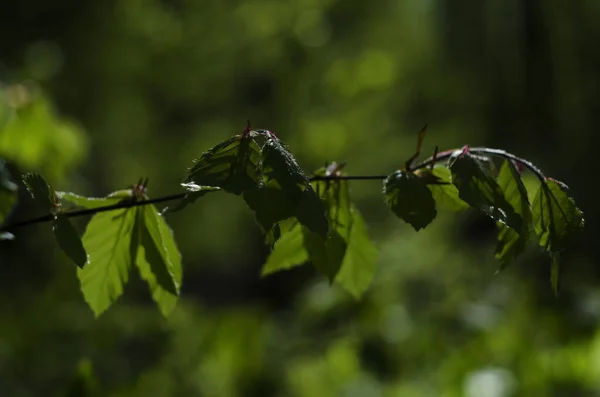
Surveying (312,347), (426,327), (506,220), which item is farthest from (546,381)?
(506,220)

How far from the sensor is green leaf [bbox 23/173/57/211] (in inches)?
24.0

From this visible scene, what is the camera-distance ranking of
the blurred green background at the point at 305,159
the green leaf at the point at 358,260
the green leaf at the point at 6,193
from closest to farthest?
1. the green leaf at the point at 6,193
2. the green leaf at the point at 358,260
3. the blurred green background at the point at 305,159

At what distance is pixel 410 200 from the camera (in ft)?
2.04

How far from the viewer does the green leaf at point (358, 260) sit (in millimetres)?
752

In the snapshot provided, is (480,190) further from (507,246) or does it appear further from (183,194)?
(183,194)

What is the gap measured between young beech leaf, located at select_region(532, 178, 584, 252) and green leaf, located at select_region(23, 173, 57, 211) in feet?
1.47

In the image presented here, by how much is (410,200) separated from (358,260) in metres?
0.17

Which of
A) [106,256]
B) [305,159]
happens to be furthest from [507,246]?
[305,159]

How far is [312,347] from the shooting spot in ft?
6.11

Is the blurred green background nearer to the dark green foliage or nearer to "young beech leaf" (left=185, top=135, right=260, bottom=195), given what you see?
the dark green foliage

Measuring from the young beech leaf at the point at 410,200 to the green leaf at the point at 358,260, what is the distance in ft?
0.36

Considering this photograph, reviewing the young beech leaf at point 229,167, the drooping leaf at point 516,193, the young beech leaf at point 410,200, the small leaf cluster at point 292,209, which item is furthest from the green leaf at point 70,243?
the drooping leaf at point 516,193

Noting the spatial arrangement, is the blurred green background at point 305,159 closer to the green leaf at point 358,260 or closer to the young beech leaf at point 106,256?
the young beech leaf at point 106,256

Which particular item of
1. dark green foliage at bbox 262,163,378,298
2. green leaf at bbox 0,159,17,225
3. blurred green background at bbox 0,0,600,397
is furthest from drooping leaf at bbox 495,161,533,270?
blurred green background at bbox 0,0,600,397
